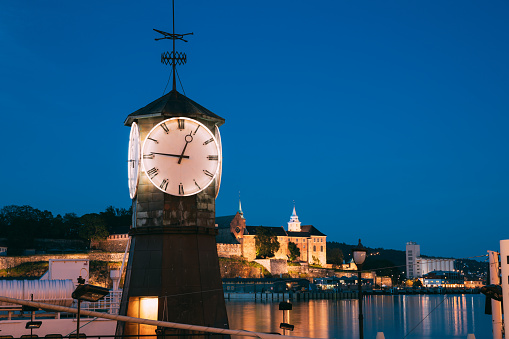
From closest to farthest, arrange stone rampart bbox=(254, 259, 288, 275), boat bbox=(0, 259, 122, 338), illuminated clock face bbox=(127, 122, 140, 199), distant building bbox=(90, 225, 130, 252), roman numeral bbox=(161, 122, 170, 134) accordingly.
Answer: roman numeral bbox=(161, 122, 170, 134), illuminated clock face bbox=(127, 122, 140, 199), boat bbox=(0, 259, 122, 338), distant building bbox=(90, 225, 130, 252), stone rampart bbox=(254, 259, 288, 275)

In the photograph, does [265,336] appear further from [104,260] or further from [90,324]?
[104,260]

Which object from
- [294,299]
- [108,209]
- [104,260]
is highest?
[108,209]

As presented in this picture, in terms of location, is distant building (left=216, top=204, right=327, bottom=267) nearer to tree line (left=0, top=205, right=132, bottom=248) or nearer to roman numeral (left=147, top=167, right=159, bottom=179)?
tree line (left=0, top=205, right=132, bottom=248)

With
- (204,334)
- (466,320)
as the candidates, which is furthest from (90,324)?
(466,320)

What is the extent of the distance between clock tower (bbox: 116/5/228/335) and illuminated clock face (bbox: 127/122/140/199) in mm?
→ 34

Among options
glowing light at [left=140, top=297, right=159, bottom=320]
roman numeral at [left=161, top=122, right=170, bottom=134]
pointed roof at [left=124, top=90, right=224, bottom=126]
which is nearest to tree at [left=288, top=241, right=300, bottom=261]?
pointed roof at [left=124, top=90, right=224, bottom=126]

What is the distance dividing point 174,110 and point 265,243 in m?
152

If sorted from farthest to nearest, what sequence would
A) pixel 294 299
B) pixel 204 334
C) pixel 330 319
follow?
1. pixel 294 299
2. pixel 330 319
3. pixel 204 334

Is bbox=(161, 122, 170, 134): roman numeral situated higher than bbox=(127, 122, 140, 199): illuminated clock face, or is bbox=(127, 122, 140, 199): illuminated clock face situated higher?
bbox=(161, 122, 170, 134): roman numeral

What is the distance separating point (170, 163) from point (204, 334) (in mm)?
4980

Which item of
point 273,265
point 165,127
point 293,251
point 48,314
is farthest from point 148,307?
point 293,251

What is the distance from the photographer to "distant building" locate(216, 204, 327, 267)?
532 feet

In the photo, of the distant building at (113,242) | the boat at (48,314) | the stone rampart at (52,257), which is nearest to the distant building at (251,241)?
the distant building at (113,242)

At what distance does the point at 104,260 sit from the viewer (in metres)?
141
